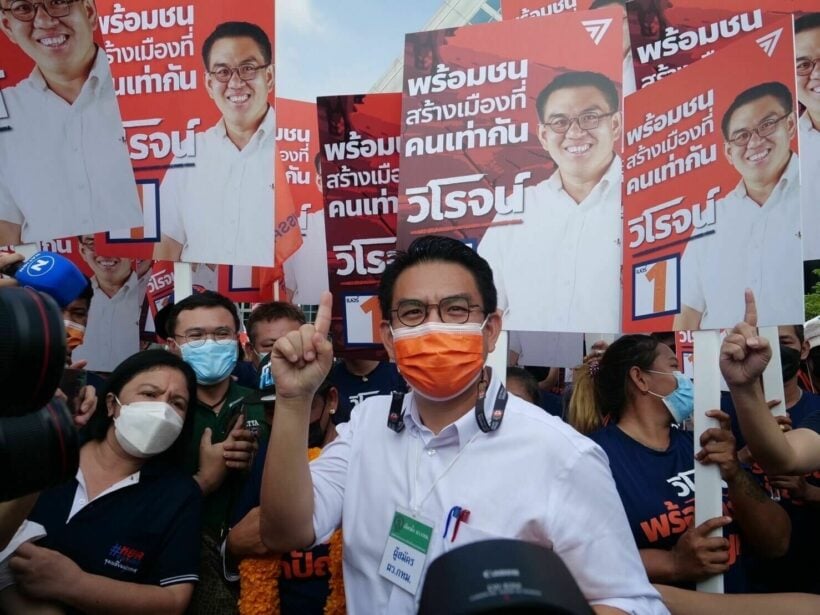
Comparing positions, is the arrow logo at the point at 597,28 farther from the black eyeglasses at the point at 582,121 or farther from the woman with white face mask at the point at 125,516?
the woman with white face mask at the point at 125,516

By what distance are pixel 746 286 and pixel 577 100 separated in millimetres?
1058

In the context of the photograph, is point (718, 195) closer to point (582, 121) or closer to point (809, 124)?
point (582, 121)

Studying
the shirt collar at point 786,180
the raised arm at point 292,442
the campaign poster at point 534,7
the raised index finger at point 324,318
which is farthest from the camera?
the campaign poster at point 534,7

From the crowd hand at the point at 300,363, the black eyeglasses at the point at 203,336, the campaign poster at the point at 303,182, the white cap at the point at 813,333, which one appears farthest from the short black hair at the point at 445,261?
the campaign poster at the point at 303,182

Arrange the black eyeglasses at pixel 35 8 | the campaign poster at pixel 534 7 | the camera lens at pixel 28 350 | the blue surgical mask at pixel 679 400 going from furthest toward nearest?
the campaign poster at pixel 534 7 < the black eyeglasses at pixel 35 8 < the blue surgical mask at pixel 679 400 < the camera lens at pixel 28 350

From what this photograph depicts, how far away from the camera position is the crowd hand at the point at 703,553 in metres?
1.99

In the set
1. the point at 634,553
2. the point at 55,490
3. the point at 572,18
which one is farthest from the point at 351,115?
the point at 634,553

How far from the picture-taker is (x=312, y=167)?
5.39m

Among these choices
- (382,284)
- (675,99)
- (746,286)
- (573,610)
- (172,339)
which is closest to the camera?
(573,610)

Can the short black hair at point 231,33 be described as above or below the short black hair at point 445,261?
above

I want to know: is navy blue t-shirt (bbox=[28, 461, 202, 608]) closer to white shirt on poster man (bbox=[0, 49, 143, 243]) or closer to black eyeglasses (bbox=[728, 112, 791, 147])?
white shirt on poster man (bbox=[0, 49, 143, 243])

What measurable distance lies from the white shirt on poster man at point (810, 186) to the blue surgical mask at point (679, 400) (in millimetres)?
833

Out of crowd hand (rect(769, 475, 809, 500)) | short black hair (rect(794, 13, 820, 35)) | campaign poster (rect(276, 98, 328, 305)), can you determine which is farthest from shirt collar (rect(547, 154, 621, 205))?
campaign poster (rect(276, 98, 328, 305))

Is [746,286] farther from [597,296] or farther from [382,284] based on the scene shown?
[382,284]
